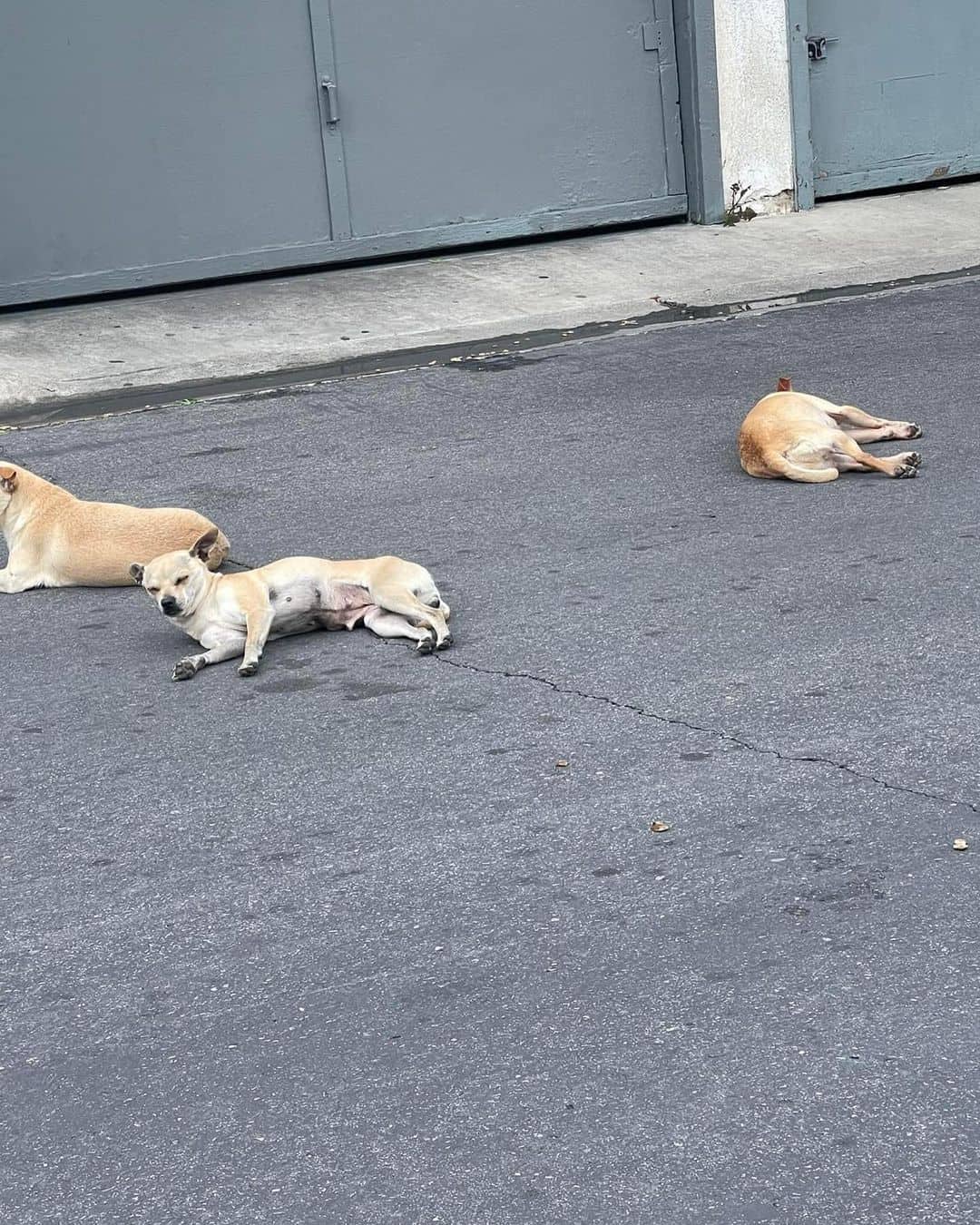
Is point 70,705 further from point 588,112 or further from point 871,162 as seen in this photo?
point 871,162

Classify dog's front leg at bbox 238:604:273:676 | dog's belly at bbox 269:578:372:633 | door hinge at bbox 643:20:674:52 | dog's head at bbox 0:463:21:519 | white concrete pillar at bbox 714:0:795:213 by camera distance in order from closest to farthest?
dog's front leg at bbox 238:604:273:676, dog's belly at bbox 269:578:372:633, dog's head at bbox 0:463:21:519, door hinge at bbox 643:20:674:52, white concrete pillar at bbox 714:0:795:213

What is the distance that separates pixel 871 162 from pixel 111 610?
10.4 meters

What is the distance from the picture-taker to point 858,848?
4.69 meters

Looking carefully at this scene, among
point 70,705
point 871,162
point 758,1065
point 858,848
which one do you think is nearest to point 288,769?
point 70,705

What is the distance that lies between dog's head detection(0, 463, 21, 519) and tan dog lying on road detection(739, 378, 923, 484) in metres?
3.34

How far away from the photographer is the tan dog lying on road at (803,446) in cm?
825

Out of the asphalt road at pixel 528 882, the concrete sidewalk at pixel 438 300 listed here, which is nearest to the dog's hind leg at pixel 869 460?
the asphalt road at pixel 528 882

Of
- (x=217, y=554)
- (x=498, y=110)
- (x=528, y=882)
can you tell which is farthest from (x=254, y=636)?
(x=498, y=110)

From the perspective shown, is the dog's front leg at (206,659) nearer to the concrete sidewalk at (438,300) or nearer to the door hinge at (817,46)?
the concrete sidewalk at (438,300)

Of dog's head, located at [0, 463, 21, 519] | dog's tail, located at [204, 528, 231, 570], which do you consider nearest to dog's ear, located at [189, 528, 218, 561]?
dog's tail, located at [204, 528, 231, 570]

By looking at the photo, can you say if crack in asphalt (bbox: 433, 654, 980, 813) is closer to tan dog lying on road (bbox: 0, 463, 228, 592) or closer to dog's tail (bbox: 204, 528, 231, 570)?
dog's tail (bbox: 204, 528, 231, 570)

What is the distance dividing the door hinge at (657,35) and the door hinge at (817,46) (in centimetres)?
133

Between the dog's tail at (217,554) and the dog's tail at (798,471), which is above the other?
the dog's tail at (217,554)

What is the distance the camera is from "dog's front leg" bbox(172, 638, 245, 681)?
6.44 m
